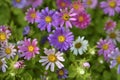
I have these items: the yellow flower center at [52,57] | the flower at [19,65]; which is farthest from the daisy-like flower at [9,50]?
the yellow flower center at [52,57]

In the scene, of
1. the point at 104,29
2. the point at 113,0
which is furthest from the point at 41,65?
the point at 113,0

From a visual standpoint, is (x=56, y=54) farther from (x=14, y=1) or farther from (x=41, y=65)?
(x=14, y=1)

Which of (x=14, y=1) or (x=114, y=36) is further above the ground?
(x=14, y=1)

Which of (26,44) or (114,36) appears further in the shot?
(114,36)

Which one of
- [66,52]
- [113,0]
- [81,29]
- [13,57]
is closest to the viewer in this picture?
[13,57]

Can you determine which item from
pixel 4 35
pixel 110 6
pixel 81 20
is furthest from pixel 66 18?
pixel 110 6

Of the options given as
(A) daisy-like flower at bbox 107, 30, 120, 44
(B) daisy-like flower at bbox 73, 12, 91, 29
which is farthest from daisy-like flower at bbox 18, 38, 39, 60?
(A) daisy-like flower at bbox 107, 30, 120, 44

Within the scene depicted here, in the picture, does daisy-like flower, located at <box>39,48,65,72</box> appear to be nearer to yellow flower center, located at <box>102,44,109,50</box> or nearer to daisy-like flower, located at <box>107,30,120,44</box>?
yellow flower center, located at <box>102,44,109,50</box>
